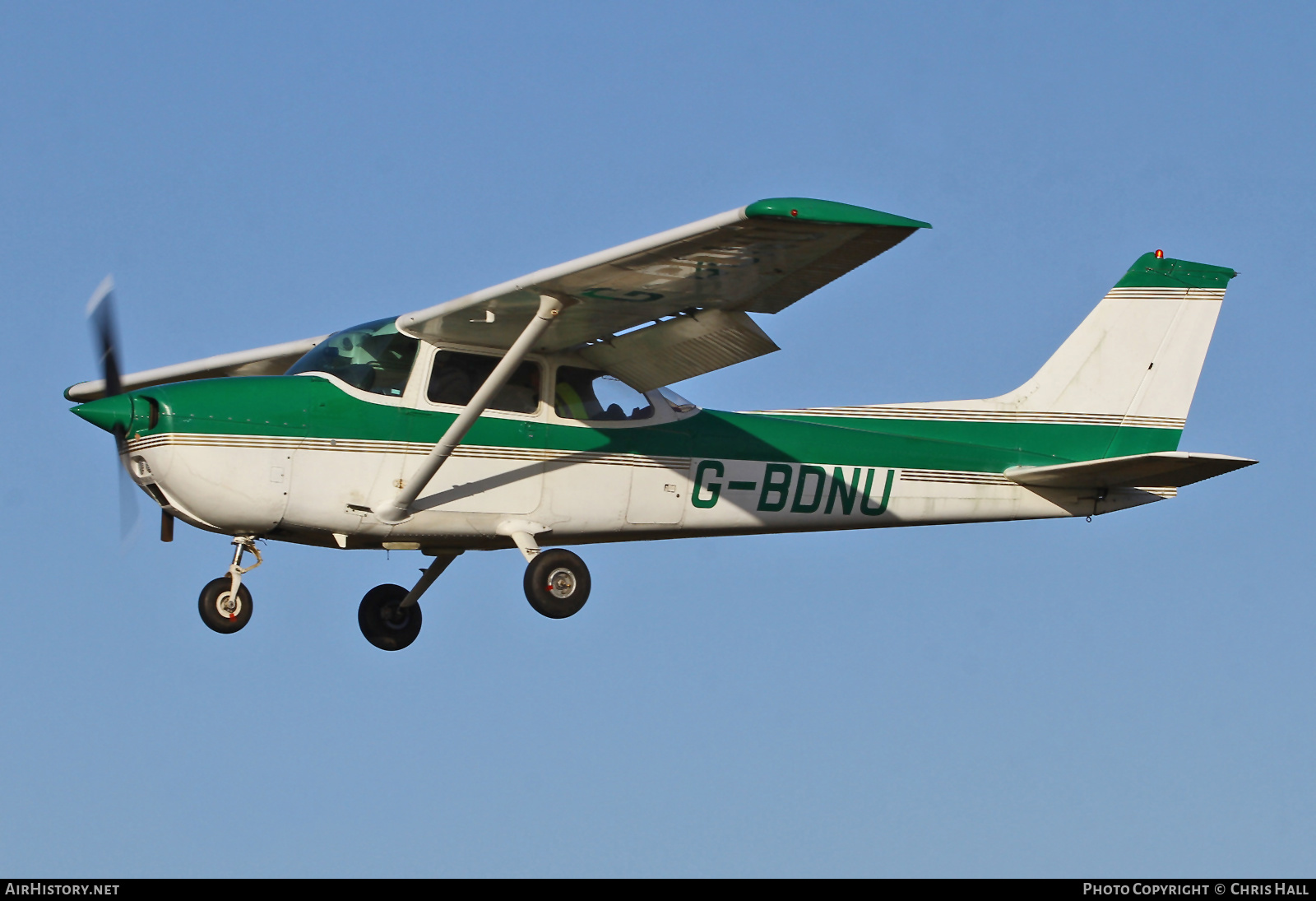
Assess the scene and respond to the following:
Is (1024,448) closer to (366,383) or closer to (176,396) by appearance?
(366,383)

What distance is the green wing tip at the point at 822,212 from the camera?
32.1ft

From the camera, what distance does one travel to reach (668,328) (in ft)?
41.3

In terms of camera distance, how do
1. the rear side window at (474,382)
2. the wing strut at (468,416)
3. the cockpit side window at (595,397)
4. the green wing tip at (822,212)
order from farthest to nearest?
the cockpit side window at (595,397) → the rear side window at (474,382) → the wing strut at (468,416) → the green wing tip at (822,212)

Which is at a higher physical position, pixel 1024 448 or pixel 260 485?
pixel 1024 448

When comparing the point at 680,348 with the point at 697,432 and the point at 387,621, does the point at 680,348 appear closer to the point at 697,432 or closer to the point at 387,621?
the point at 697,432

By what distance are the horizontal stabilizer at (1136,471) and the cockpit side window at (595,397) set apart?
11.6 ft

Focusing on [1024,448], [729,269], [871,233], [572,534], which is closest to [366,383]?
[572,534]

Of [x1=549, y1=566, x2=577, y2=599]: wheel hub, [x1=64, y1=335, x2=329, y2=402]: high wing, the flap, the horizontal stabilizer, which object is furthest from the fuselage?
[x1=64, y1=335, x2=329, y2=402]: high wing

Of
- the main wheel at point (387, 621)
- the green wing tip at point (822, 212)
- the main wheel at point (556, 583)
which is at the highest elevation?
the green wing tip at point (822, 212)

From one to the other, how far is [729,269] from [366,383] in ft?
9.55

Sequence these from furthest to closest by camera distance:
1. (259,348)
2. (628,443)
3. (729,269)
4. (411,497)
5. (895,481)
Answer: (259,348)
(895,481)
(628,443)
(411,497)
(729,269)

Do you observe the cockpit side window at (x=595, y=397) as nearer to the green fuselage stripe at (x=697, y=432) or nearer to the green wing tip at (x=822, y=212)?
the green fuselage stripe at (x=697, y=432)

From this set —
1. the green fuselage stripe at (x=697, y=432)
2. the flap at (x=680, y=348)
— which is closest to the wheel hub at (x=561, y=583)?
the green fuselage stripe at (x=697, y=432)

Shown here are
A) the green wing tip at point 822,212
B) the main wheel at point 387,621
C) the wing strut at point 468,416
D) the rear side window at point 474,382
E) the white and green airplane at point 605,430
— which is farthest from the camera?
the main wheel at point 387,621
